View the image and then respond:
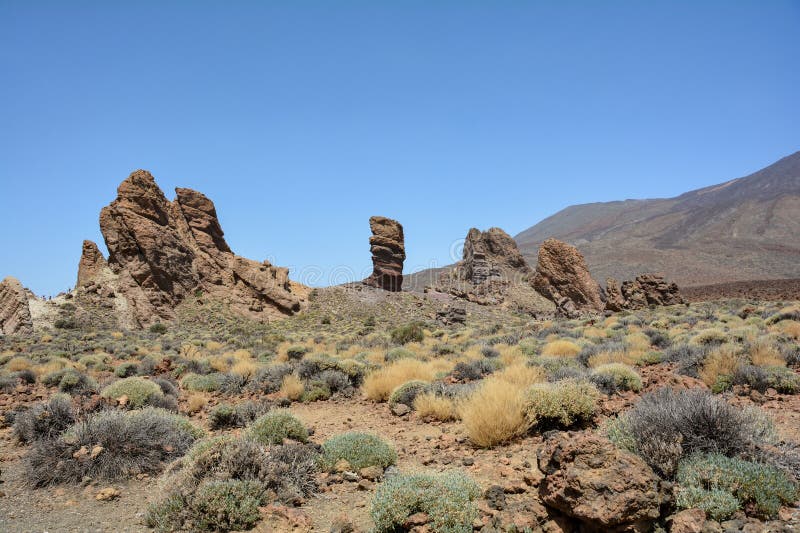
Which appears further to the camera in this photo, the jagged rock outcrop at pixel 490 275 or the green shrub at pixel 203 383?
the jagged rock outcrop at pixel 490 275

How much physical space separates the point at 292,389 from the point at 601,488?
8.02 metres

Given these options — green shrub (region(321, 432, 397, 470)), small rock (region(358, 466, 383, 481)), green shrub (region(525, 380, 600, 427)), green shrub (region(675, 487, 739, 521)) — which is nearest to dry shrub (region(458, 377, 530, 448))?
green shrub (region(525, 380, 600, 427))

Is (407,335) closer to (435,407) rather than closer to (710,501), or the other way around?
(435,407)

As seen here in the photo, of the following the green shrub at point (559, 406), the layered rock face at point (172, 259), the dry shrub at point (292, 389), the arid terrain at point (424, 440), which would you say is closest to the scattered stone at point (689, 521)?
the arid terrain at point (424, 440)

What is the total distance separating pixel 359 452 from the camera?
598cm

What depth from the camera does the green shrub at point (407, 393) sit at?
908cm

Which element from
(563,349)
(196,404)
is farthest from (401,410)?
(563,349)

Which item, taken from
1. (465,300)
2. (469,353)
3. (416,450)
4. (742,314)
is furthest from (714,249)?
(416,450)

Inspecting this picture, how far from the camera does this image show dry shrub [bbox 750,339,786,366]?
8750mm

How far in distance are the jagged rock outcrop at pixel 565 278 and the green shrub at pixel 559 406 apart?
130ft

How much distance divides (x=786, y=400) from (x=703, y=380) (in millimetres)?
1410

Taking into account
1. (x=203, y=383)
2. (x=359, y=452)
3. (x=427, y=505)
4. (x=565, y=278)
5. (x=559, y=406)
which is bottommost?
(x=359, y=452)

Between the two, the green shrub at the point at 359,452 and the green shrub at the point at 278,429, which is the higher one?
the green shrub at the point at 278,429

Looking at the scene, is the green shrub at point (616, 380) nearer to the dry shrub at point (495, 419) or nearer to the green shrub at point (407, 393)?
the dry shrub at point (495, 419)
